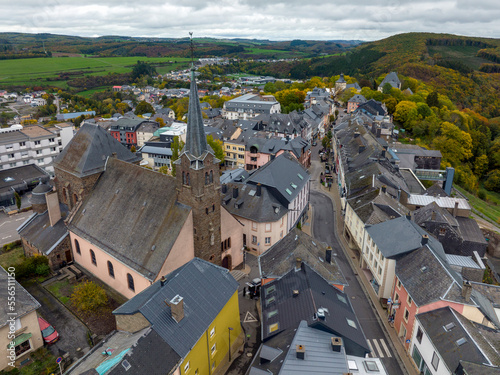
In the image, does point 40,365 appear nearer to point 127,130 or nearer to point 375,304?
point 375,304

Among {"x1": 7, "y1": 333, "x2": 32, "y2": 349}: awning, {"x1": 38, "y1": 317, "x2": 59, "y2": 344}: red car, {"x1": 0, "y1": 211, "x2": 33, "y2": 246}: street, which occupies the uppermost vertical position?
{"x1": 7, "y1": 333, "x2": 32, "y2": 349}: awning

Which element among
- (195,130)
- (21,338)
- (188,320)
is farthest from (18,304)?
(195,130)

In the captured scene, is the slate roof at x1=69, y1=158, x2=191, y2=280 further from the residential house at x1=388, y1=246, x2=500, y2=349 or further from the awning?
the residential house at x1=388, y1=246, x2=500, y2=349

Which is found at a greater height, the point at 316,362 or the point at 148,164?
the point at 316,362

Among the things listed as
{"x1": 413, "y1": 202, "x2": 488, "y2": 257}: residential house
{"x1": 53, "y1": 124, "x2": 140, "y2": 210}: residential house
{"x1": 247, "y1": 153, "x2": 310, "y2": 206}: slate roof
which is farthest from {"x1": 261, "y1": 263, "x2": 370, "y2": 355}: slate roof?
{"x1": 53, "y1": 124, "x2": 140, "y2": 210}: residential house

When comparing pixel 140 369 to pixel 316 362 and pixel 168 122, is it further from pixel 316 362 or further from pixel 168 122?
pixel 168 122

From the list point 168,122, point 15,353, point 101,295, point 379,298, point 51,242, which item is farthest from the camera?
point 168,122

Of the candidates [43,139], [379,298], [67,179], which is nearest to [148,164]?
[43,139]

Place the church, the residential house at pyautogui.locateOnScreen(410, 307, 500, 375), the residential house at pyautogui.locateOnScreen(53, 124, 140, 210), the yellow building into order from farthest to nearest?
the residential house at pyautogui.locateOnScreen(53, 124, 140, 210)
the church
the residential house at pyautogui.locateOnScreen(410, 307, 500, 375)
the yellow building
